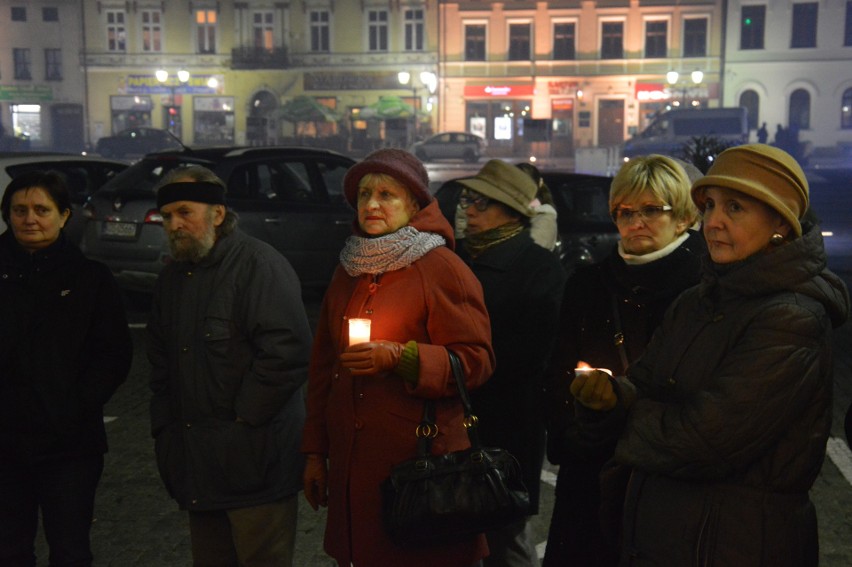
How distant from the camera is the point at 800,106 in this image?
52.0 m

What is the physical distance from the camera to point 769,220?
2.47m

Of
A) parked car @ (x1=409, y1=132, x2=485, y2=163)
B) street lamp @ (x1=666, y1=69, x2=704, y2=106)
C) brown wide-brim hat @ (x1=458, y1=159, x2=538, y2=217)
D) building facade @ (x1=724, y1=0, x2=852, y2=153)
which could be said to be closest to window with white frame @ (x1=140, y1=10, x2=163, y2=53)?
parked car @ (x1=409, y1=132, x2=485, y2=163)

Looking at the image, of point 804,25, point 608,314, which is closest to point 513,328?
point 608,314

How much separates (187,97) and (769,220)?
55372 millimetres

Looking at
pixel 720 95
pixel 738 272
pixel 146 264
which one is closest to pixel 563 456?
pixel 738 272

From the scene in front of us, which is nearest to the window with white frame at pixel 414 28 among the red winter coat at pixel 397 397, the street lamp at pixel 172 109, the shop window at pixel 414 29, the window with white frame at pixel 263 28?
the shop window at pixel 414 29

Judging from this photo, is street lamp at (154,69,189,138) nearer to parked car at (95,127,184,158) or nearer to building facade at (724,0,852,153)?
parked car at (95,127,184,158)

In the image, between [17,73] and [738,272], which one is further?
[17,73]

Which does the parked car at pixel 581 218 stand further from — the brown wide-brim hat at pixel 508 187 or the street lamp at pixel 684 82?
the street lamp at pixel 684 82

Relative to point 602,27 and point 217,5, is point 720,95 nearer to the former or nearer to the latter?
point 602,27

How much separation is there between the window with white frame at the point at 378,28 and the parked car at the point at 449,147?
11.4 meters

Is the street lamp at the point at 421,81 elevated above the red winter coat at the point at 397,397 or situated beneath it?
elevated above

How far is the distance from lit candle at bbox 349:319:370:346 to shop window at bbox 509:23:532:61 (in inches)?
2075

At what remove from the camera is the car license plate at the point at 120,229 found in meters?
10.5
